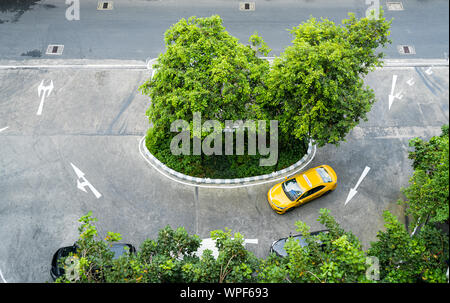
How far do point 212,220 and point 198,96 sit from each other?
6.54 metres

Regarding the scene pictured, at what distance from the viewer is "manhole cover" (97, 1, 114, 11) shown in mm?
29234

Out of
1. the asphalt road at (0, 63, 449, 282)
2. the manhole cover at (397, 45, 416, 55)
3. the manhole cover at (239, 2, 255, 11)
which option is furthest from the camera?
the manhole cover at (239, 2, 255, 11)

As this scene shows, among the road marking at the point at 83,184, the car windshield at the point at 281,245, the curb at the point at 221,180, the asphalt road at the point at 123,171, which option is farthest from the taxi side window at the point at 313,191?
the road marking at the point at 83,184

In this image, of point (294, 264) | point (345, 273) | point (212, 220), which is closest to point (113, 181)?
point (212, 220)

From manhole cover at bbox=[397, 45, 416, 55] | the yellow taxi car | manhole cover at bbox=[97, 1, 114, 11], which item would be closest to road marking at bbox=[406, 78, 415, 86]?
manhole cover at bbox=[397, 45, 416, 55]

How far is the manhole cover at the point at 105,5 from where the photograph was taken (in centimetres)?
2923

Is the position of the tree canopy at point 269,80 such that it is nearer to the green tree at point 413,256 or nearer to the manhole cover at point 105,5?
the green tree at point 413,256

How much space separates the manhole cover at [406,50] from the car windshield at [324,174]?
38.9 ft

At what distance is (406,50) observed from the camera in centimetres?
2728

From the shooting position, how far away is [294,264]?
590 inches

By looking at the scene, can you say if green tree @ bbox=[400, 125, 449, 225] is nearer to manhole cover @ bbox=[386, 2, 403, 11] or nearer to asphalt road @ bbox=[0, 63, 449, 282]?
asphalt road @ bbox=[0, 63, 449, 282]

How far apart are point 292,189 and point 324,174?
1.94 metres

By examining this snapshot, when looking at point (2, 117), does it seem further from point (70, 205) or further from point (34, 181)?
point (70, 205)
